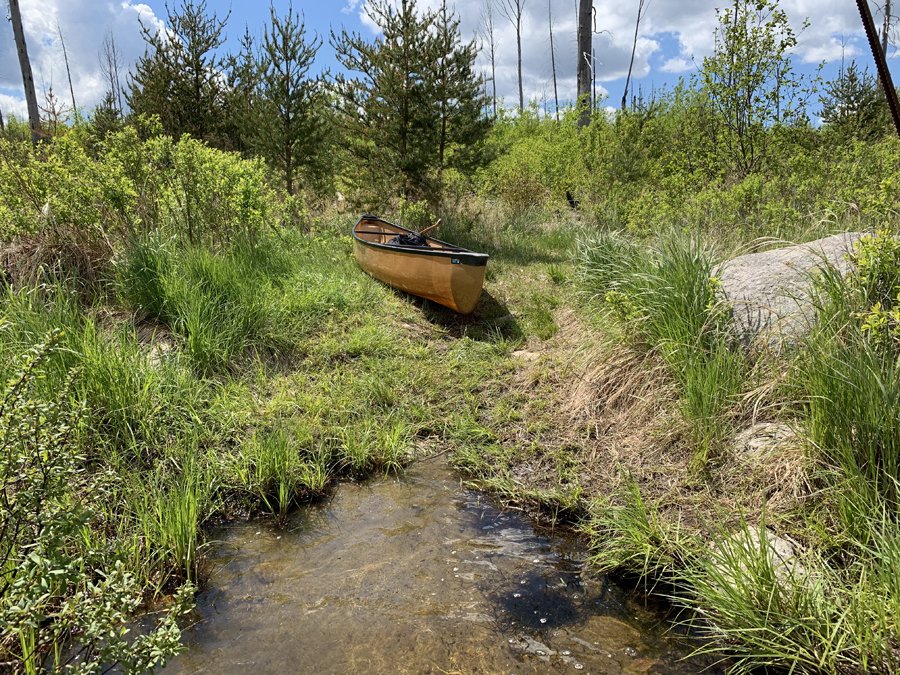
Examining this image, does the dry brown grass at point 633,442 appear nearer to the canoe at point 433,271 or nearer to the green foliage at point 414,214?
the canoe at point 433,271

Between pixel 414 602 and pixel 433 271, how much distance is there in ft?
14.9

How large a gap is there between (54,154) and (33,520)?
563 cm

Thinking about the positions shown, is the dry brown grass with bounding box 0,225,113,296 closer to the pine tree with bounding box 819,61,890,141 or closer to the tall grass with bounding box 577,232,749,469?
the tall grass with bounding box 577,232,749,469

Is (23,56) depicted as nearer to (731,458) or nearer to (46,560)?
(46,560)

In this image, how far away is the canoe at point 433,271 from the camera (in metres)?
6.76

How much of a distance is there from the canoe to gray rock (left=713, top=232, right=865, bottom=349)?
296 centimetres

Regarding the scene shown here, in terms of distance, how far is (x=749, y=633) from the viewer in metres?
2.54

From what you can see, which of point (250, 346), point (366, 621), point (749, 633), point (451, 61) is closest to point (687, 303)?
point (749, 633)

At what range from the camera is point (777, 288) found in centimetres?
417

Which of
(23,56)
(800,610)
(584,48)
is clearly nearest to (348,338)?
(800,610)

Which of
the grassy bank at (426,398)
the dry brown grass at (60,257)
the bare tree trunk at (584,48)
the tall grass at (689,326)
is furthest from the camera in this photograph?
the bare tree trunk at (584,48)

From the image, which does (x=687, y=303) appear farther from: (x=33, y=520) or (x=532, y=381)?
(x=33, y=520)

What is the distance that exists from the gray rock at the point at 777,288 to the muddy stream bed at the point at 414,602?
214cm

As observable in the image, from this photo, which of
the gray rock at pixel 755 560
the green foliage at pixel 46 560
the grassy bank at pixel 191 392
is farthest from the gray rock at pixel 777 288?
the green foliage at pixel 46 560
